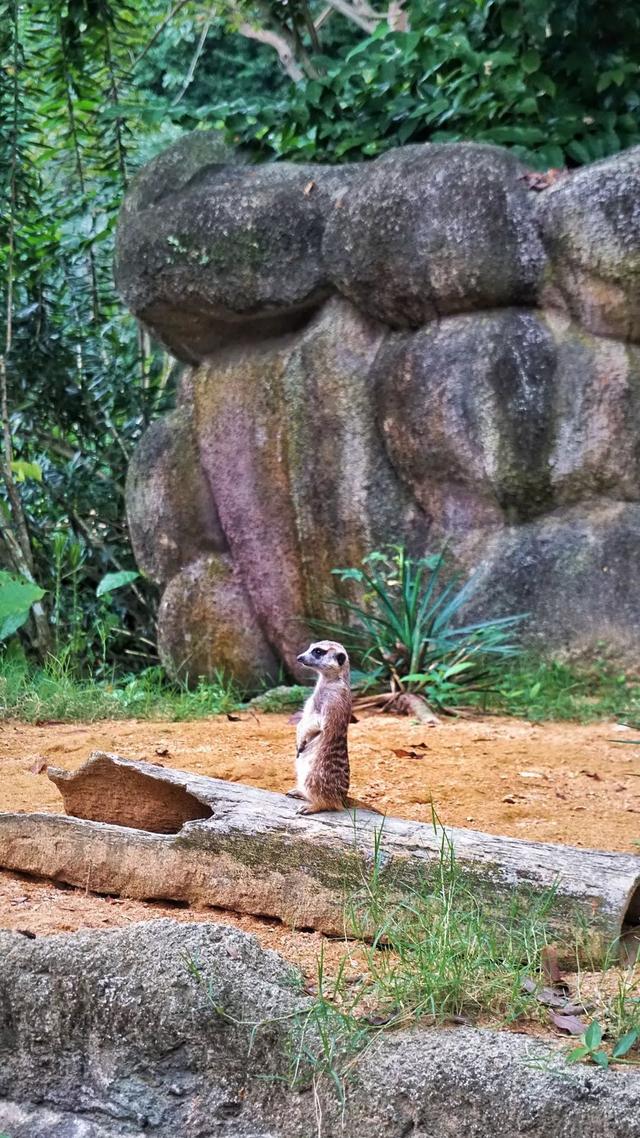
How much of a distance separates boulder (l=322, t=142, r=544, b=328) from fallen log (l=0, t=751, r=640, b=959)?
3778 millimetres

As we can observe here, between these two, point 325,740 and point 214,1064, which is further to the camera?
point 325,740

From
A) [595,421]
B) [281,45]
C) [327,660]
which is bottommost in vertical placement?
[327,660]

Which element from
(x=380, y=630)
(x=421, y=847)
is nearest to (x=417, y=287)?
(x=380, y=630)

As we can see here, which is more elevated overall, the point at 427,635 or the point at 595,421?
the point at 595,421

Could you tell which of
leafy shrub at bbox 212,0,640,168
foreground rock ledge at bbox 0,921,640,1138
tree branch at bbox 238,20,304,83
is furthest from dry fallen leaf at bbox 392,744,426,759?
tree branch at bbox 238,20,304,83

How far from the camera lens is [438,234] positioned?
20.6ft

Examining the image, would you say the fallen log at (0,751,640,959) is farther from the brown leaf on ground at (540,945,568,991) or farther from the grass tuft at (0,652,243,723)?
the grass tuft at (0,652,243,723)

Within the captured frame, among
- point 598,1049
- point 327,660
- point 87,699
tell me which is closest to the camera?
point 598,1049

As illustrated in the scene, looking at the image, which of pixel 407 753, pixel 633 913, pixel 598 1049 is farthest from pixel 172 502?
pixel 598 1049

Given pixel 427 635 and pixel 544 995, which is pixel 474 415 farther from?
pixel 544 995

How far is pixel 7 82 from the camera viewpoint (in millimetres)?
7988

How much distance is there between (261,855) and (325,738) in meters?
0.39

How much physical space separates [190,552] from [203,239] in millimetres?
1767

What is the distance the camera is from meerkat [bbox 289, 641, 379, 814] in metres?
3.12
